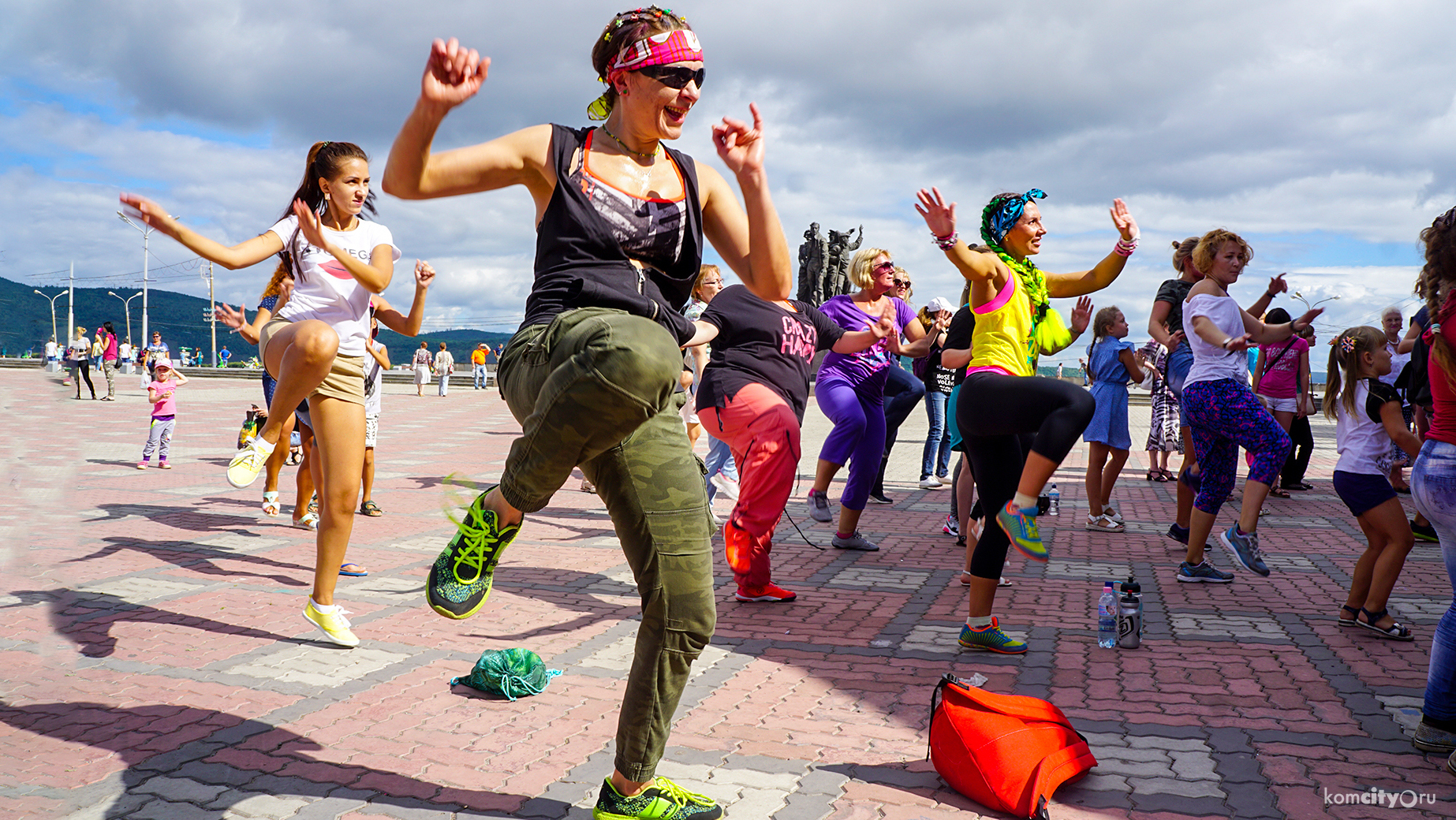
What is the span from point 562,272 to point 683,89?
0.59 metres

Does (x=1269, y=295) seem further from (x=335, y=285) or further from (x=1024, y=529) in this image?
(x=335, y=285)

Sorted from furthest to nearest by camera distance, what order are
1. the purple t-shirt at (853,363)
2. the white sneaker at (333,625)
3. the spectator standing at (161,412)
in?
the spectator standing at (161,412) < the purple t-shirt at (853,363) < the white sneaker at (333,625)

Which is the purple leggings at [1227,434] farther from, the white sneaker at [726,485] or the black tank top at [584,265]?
the black tank top at [584,265]

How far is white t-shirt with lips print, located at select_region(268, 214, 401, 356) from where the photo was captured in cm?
445

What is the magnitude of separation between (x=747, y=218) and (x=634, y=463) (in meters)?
0.90

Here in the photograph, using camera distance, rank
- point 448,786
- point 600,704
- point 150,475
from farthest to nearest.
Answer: point 150,475, point 600,704, point 448,786

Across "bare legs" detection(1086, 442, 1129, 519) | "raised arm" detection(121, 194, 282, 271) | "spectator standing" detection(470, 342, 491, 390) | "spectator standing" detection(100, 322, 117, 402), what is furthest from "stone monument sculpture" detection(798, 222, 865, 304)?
"raised arm" detection(121, 194, 282, 271)

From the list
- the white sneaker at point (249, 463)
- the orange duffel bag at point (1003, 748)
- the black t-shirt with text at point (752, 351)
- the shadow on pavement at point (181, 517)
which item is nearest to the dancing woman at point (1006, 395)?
the orange duffel bag at point (1003, 748)

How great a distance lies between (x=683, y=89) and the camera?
2.53 m

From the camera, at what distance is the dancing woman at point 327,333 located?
3.91 m

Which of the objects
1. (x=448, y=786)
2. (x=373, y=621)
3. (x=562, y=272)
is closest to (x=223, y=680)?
(x=373, y=621)

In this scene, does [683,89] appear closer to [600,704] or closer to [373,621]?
[600,704]

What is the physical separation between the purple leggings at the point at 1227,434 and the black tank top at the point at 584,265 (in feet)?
14.6

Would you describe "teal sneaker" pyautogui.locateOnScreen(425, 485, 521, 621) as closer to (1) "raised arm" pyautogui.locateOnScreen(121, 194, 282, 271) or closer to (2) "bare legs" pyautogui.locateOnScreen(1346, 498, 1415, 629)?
(1) "raised arm" pyautogui.locateOnScreen(121, 194, 282, 271)
